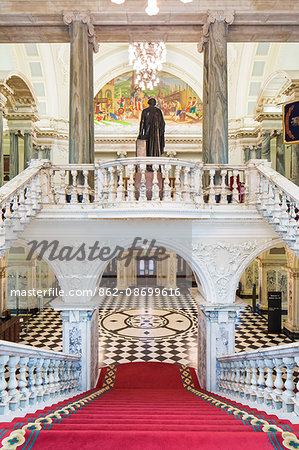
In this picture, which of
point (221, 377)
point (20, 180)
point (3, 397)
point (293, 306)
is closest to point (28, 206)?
point (20, 180)

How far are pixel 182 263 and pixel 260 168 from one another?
17691mm

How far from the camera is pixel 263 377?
5.02m

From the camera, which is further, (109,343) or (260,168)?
(109,343)

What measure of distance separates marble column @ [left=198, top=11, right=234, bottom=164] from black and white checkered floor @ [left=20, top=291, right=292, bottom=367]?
7549 millimetres

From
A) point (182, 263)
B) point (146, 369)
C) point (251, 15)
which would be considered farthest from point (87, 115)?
point (182, 263)

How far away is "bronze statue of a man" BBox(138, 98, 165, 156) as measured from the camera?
8430 millimetres

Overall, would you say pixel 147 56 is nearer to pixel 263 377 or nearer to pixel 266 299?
pixel 266 299

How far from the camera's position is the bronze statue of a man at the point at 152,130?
8.43 m

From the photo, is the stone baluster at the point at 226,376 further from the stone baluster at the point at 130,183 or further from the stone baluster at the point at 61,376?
the stone baluster at the point at 130,183

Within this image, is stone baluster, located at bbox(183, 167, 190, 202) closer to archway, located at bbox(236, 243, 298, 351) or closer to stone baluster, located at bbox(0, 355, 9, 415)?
stone baluster, located at bbox(0, 355, 9, 415)

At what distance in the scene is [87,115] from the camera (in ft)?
27.8

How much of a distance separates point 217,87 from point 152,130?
1.87 meters

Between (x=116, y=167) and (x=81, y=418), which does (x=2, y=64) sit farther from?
(x=81, y=418)

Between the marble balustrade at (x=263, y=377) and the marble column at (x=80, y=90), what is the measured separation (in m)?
5.57
